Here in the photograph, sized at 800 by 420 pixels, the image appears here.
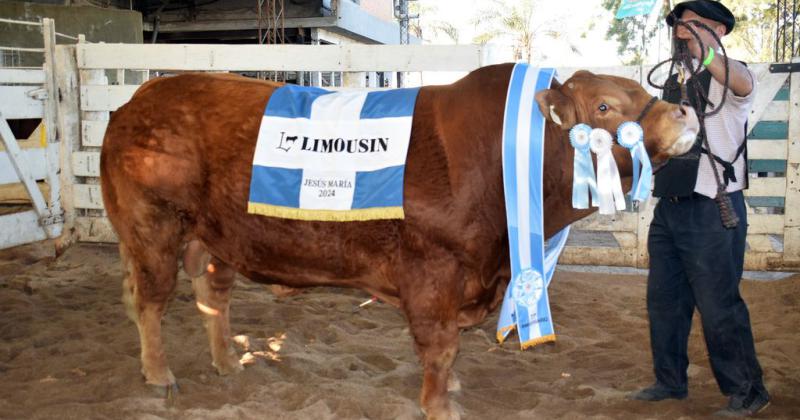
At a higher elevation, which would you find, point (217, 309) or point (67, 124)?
point (67, 124)

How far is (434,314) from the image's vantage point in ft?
11.4

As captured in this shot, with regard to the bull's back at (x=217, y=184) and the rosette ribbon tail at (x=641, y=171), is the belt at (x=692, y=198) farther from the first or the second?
the bull's back at (x=217, y=184)

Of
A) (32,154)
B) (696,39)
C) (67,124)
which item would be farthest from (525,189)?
(67,124)

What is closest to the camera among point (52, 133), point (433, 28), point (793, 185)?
point (793, 185)

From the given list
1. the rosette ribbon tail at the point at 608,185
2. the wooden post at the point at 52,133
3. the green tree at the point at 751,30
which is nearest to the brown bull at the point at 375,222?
the rosette ribbon tail at the point at 608,185

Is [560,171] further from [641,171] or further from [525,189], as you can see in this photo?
[641,171]

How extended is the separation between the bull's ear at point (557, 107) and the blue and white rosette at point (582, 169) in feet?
Result: 0.15

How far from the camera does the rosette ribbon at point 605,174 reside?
10.9ft

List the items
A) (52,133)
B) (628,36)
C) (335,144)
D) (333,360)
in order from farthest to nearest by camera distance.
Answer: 1. (628,36)
2. (52,133)
3. (333,360)
4. (335,144)

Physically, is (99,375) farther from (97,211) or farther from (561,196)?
(97,211)

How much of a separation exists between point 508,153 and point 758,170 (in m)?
4.19

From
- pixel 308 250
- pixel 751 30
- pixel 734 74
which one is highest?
pixel 751 30

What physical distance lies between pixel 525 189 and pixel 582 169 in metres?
0.28

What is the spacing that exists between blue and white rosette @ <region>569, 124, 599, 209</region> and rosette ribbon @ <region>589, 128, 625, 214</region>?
35 mm
